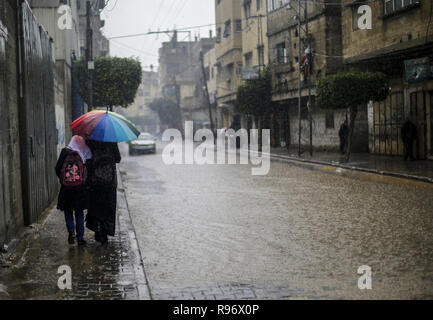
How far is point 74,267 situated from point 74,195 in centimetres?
139

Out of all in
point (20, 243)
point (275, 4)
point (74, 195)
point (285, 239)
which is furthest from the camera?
point (275, 4)

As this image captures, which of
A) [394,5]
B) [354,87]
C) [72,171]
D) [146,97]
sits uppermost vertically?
[146,97]

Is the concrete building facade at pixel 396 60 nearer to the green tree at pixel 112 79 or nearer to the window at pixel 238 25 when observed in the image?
the green tree at pixel 112 79

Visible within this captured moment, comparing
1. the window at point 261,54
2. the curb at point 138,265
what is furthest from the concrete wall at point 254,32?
the curb at point 138,265

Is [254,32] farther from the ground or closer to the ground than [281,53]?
farther from the ground

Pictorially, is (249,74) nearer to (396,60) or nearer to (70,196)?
(396,60)

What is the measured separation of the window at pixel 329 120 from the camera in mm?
30812

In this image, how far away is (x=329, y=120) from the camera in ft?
102

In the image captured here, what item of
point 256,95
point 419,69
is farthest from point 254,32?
point 419,69

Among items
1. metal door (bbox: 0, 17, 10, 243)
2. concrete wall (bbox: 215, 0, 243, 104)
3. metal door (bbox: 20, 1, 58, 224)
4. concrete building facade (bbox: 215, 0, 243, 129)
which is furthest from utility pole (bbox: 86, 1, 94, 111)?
concrete building facade (bbox: 215, 0, 243, 129)

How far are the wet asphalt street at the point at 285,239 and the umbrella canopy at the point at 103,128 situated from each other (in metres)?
1.61

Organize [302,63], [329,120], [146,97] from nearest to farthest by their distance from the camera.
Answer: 1. [302,63]
2. [329,120]
3. [146,97]

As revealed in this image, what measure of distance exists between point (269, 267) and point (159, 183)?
33.9 feet

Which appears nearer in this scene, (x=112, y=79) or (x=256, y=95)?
(x=112, y=79)
